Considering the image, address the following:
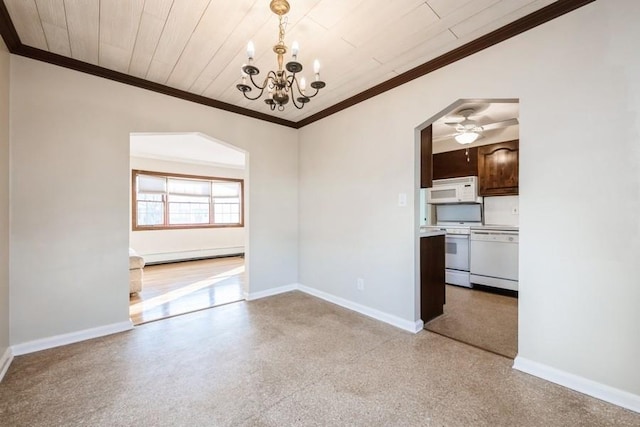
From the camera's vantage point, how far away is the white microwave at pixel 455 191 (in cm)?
453

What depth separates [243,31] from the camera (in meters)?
2.06

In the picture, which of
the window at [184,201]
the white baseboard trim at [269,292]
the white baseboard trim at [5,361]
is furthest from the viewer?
the window at [184,201]

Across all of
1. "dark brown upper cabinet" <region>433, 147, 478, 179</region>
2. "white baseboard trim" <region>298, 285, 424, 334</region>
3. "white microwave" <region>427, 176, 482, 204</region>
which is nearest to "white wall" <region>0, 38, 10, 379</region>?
"white baseboard trim" <region>298, 285, 424, 334</region>

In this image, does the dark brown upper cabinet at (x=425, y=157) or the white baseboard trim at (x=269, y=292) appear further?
the white baseboard trim at (x=269, y=292)

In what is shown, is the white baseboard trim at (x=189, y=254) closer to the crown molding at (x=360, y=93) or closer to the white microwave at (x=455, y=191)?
the crown molding at (x=360, y=93)

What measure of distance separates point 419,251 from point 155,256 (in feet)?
20.0

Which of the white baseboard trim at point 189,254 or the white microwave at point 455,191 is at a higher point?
the white microwave at point 455,191

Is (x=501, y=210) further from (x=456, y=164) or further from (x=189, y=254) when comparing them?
(x=189, y=254)

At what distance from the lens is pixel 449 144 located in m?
5.26

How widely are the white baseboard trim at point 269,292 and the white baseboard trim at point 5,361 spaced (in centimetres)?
213

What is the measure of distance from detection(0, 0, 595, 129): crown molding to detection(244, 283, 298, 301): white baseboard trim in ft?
8.02

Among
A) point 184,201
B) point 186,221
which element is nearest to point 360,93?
point 184,201

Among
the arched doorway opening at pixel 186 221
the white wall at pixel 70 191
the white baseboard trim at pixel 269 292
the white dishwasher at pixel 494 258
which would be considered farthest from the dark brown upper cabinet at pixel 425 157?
the white wall at pixel 70 191

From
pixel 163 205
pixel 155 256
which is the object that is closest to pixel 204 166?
pixel 163 205
